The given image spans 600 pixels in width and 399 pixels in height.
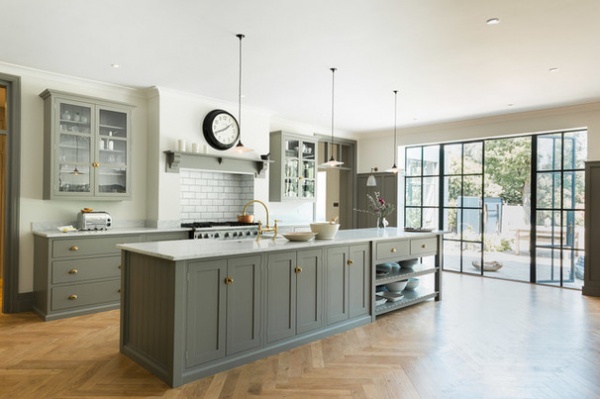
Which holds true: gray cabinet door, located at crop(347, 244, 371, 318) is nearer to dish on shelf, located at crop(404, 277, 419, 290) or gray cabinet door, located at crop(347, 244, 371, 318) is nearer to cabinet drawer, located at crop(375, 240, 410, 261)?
cabinet drawer, located at crop(375, 240, 410, 261)

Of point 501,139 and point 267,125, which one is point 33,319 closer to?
point 267,125

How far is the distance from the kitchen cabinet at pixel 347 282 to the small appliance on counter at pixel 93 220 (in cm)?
289

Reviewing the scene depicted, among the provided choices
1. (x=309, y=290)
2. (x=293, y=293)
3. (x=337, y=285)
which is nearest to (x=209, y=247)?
(x=293, y=293)

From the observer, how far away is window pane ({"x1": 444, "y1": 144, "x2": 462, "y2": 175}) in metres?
7.84

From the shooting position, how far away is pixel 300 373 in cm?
318

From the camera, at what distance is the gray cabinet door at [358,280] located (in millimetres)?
4246

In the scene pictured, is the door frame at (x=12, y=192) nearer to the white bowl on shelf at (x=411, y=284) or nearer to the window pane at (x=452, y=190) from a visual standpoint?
the white bowl on shelf at (x=411, y=284)

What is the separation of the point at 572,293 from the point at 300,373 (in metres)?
4.94

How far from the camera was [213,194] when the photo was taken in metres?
6.54

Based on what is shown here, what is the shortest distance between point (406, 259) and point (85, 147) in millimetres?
4144

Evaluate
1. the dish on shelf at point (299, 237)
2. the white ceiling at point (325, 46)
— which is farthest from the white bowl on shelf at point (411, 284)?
the white ceiling at point (325, 46)

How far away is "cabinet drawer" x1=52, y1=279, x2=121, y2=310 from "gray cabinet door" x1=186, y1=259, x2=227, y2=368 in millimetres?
2421

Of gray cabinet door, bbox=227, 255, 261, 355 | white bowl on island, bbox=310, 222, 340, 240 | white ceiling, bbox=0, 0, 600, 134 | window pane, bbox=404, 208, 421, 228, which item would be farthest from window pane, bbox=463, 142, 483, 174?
gray cabinet door, bbox=227, 255, 261, 355

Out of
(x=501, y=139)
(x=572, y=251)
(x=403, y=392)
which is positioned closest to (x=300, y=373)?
(x=403, y=392)
